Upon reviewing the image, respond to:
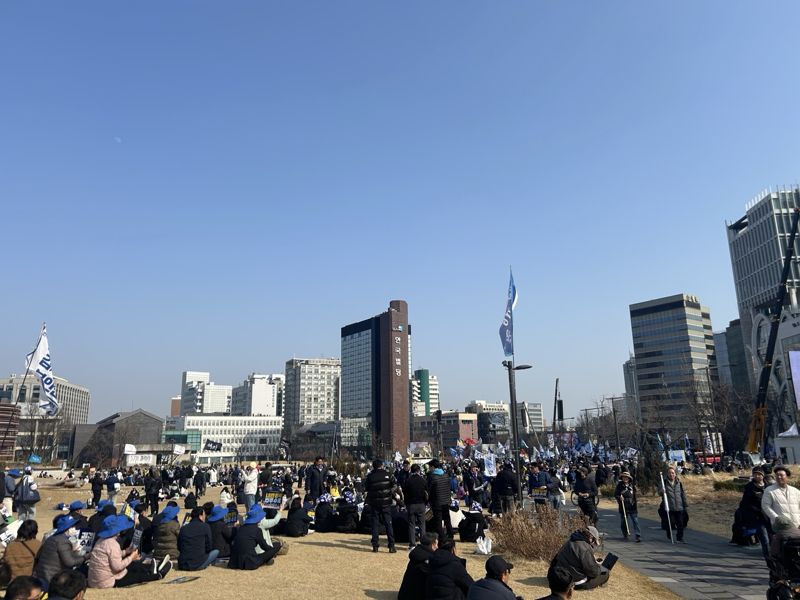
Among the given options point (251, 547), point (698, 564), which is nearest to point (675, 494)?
point (698, 564)

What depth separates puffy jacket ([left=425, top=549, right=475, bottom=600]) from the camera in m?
7.14

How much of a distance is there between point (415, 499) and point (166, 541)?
5.00 metres

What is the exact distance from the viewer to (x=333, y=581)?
9977mm

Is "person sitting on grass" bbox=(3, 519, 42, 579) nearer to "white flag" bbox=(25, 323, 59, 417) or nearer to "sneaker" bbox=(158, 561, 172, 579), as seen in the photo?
"sneaker" bbox=(158, 561, 172, 579)

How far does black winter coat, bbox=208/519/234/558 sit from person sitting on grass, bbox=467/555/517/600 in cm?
745

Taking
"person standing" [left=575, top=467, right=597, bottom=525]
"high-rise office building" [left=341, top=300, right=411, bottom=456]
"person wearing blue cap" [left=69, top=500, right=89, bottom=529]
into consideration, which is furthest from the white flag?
"high-rise office building" [left=341, top=300, right=411, bottom=456]

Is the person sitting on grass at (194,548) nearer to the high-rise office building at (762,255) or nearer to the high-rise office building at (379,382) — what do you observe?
the high-rise office building at (762,255)

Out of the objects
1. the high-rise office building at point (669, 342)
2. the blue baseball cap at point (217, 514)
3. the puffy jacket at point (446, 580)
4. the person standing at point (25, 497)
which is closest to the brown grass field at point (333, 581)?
the blue baseball cap at point (217, 514)

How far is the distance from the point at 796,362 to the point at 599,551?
19902 mm

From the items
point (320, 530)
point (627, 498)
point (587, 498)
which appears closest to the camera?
point (587, 498)

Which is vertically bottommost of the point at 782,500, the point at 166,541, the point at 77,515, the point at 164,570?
the point at 164,570

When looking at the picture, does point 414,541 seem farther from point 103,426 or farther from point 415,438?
point 415,438

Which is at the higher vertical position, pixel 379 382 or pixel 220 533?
pixel 379 382

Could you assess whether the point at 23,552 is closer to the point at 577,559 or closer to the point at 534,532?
the point at 577,559
